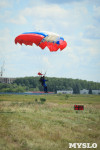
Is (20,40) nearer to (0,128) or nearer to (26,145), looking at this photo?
(0,128)

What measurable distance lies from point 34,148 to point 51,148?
1042mm

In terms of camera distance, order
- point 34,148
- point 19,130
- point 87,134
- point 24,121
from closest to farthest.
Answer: point 34,148 < point 19,130 < point 87,134 < point 24,121

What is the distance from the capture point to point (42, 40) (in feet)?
92.7

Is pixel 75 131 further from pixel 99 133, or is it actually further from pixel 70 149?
pixel 70 149

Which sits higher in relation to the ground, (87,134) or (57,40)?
(57,40)

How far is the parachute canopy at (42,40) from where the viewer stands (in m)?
28.2

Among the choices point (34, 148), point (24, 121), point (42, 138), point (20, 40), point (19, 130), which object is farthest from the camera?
point (20, 40)

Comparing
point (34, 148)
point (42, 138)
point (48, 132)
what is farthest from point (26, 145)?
point (48, 132)

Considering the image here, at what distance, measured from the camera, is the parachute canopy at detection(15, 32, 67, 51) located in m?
28.2

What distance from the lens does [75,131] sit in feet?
68.2

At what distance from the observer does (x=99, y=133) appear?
801 inches

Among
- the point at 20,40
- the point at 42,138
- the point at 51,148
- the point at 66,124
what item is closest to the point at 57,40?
the point at 20,40

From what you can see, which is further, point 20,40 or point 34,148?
point 20,40

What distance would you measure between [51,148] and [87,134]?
5.56 meters
